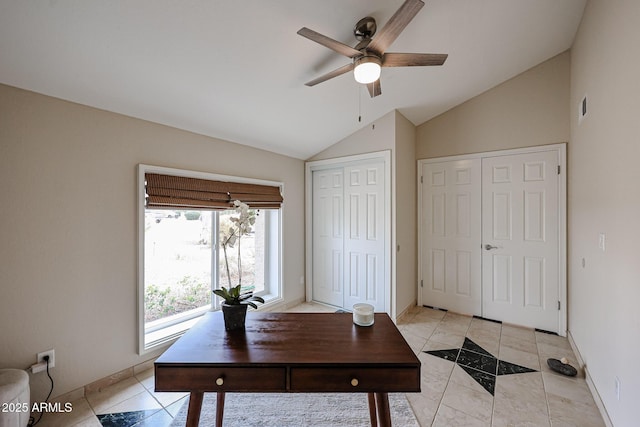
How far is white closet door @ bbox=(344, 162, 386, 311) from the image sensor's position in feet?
10.9

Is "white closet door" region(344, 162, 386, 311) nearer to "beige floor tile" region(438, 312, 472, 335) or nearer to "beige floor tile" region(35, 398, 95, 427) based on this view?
"beige floor tile" region(438, 312, 472, 335)

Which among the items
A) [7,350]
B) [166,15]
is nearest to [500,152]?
[166,15]

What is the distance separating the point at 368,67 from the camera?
1615mm

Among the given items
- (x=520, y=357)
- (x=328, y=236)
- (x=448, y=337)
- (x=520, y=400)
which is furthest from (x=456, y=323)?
(x=328, y=236)

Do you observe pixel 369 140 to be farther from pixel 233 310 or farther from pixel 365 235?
pixel 233 310

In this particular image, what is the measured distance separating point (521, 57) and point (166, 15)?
3.31 meters

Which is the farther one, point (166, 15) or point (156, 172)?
point (156, 172)

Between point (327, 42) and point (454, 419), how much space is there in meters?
2.49

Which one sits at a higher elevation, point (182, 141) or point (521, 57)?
point (521, 57)

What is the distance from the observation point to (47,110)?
5.83 ft

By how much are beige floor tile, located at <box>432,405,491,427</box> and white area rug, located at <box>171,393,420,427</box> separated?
0.55ft

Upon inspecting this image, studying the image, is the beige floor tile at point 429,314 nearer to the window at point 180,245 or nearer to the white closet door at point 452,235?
the white closet door at point 452,235

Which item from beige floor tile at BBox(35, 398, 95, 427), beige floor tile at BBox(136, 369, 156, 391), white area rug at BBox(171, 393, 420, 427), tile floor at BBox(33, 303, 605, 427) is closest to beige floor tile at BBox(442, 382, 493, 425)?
tile floor at BBox(33, 303, 605, 427)

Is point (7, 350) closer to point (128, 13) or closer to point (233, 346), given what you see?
point (233, 346)
